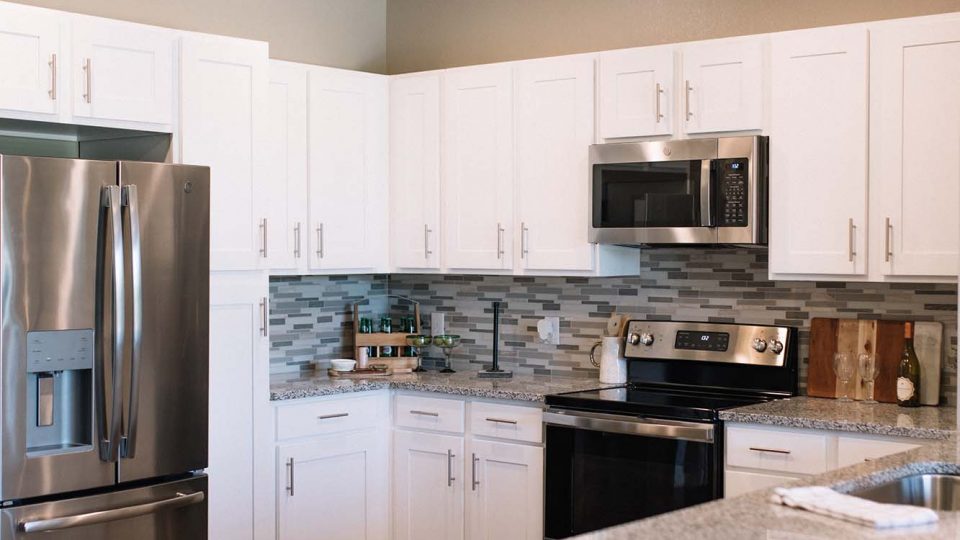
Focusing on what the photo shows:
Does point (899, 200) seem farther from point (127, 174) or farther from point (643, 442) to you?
point (127, 174)

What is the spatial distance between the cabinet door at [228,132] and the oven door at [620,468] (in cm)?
137

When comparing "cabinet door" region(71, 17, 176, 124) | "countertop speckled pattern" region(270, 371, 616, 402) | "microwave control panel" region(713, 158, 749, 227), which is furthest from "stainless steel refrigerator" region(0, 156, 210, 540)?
"microwave control panel" region(713, 158, 749, 227)

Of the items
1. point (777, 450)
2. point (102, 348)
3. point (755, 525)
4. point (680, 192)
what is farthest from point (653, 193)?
point (755, 525)

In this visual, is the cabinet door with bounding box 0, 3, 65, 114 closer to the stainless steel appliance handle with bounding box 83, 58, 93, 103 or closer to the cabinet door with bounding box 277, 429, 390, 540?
the stainless steel appliance handle with bounding box 83, 58, 93, 103

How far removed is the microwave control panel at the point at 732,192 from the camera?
3.98 metres

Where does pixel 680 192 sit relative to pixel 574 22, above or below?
below

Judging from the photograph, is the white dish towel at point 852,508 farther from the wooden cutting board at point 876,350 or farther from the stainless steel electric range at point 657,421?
the wooden cutting board at point 876,350

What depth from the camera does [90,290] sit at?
3.54 metres

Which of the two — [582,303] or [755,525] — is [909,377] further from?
[755,525]

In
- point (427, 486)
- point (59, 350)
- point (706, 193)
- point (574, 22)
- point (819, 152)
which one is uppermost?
point (574, 22)

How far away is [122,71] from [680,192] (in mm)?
2094

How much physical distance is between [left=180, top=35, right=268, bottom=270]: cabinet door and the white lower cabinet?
1.93 metres

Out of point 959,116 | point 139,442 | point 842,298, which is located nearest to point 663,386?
point 842,298

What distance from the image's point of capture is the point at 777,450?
366 cm
